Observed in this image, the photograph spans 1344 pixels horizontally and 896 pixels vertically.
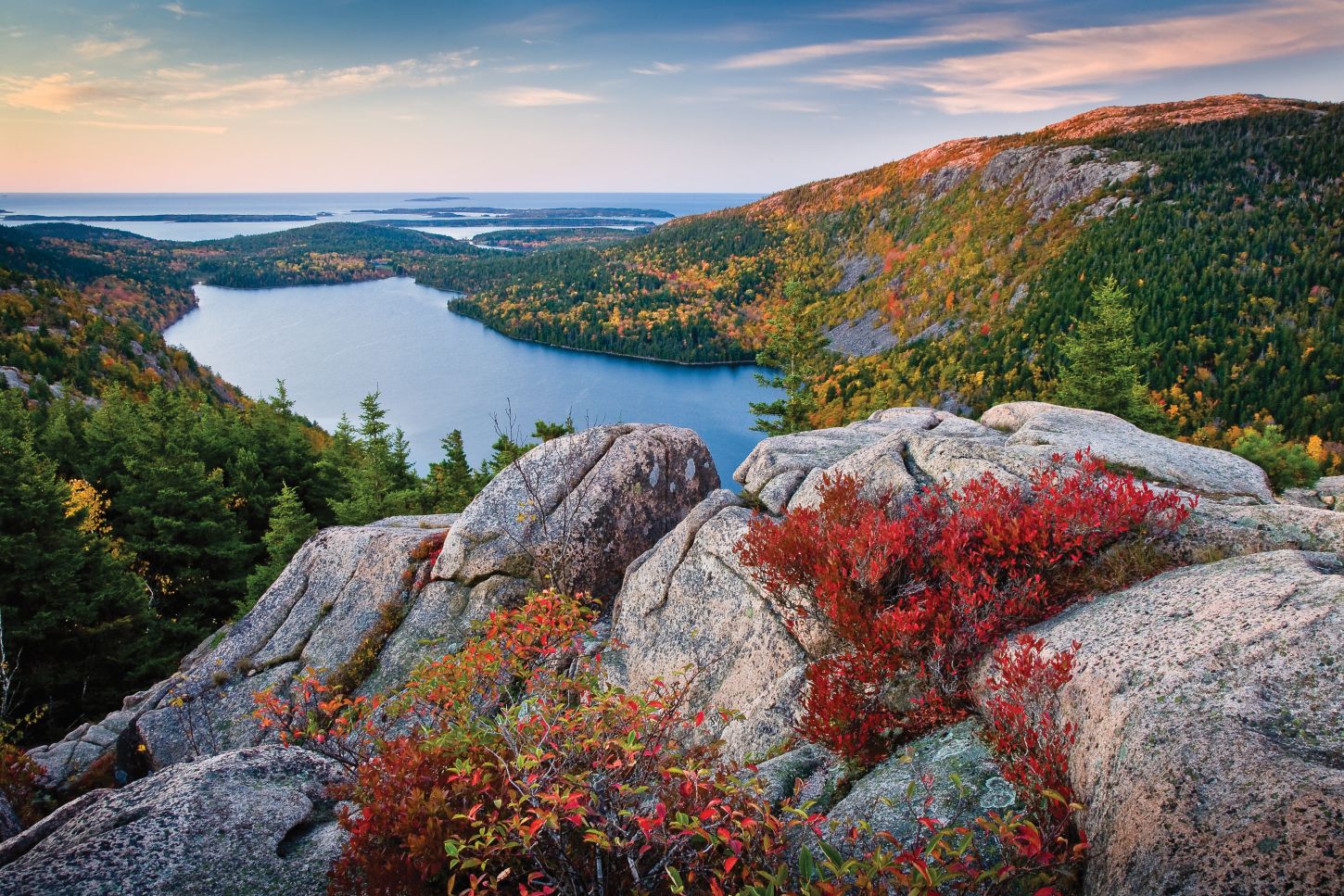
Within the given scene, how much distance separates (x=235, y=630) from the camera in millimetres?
17922

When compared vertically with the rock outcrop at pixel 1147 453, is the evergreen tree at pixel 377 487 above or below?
below

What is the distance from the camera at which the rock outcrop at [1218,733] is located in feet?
12.9

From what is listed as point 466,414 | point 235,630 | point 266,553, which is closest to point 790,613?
point 235,630

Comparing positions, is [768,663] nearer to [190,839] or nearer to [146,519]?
[190,839]

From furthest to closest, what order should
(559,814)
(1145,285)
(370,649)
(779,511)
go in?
(1145,285)
(370,649)
(779,511)
(559,814)

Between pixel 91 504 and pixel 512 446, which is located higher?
pixel 512 446

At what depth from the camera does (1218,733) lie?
4.72 m

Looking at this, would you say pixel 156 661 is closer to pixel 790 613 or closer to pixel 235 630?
pixel 235 630

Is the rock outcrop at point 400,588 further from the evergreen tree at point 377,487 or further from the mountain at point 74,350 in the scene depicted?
the mountain at point 74,350

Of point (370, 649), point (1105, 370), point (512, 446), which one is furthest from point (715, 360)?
point (370, 649)

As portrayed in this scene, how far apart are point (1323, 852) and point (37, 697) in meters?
38.1

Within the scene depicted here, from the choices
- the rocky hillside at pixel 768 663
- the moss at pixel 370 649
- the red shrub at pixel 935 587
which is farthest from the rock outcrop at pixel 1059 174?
the moss at pixel 370 649

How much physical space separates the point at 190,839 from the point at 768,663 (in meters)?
7.31

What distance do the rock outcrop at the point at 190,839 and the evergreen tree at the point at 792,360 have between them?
154 feet
